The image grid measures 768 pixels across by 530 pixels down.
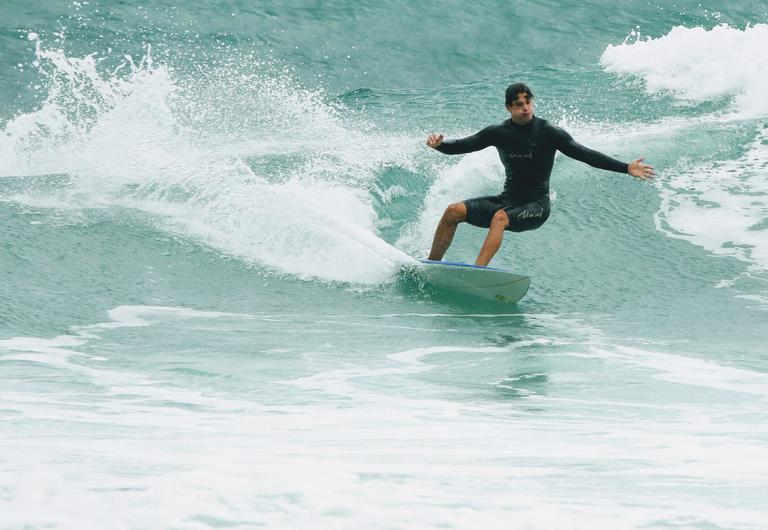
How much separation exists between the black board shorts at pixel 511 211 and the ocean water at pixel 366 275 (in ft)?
2.12

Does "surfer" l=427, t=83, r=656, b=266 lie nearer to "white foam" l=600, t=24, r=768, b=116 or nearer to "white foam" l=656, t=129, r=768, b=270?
"white foam" l=656, t=129, r=768, b=270

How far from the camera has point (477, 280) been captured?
820 cm

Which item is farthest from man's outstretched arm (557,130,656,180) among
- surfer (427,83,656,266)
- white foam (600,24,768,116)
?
white foam (600,24,768,116)

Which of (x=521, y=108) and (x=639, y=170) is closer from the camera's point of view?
(x=639, y=170)

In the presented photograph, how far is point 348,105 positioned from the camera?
48.7 ft

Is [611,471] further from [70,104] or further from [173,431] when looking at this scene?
[70,104]

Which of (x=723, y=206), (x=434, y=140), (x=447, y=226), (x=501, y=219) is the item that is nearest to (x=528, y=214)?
(x=501, y=219)

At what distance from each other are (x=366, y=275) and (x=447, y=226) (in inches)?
31.2

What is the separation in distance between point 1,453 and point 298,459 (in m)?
1.06

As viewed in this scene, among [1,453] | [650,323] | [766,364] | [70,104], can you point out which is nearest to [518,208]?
[650,323]

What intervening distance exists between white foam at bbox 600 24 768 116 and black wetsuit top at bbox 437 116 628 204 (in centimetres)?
616

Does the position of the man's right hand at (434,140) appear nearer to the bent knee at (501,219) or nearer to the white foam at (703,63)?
the bent knee at (501,219)

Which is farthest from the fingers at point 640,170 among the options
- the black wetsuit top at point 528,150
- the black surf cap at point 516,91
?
the black surf cap at point 516,91

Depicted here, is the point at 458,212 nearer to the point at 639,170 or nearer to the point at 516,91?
the point at 516,91
